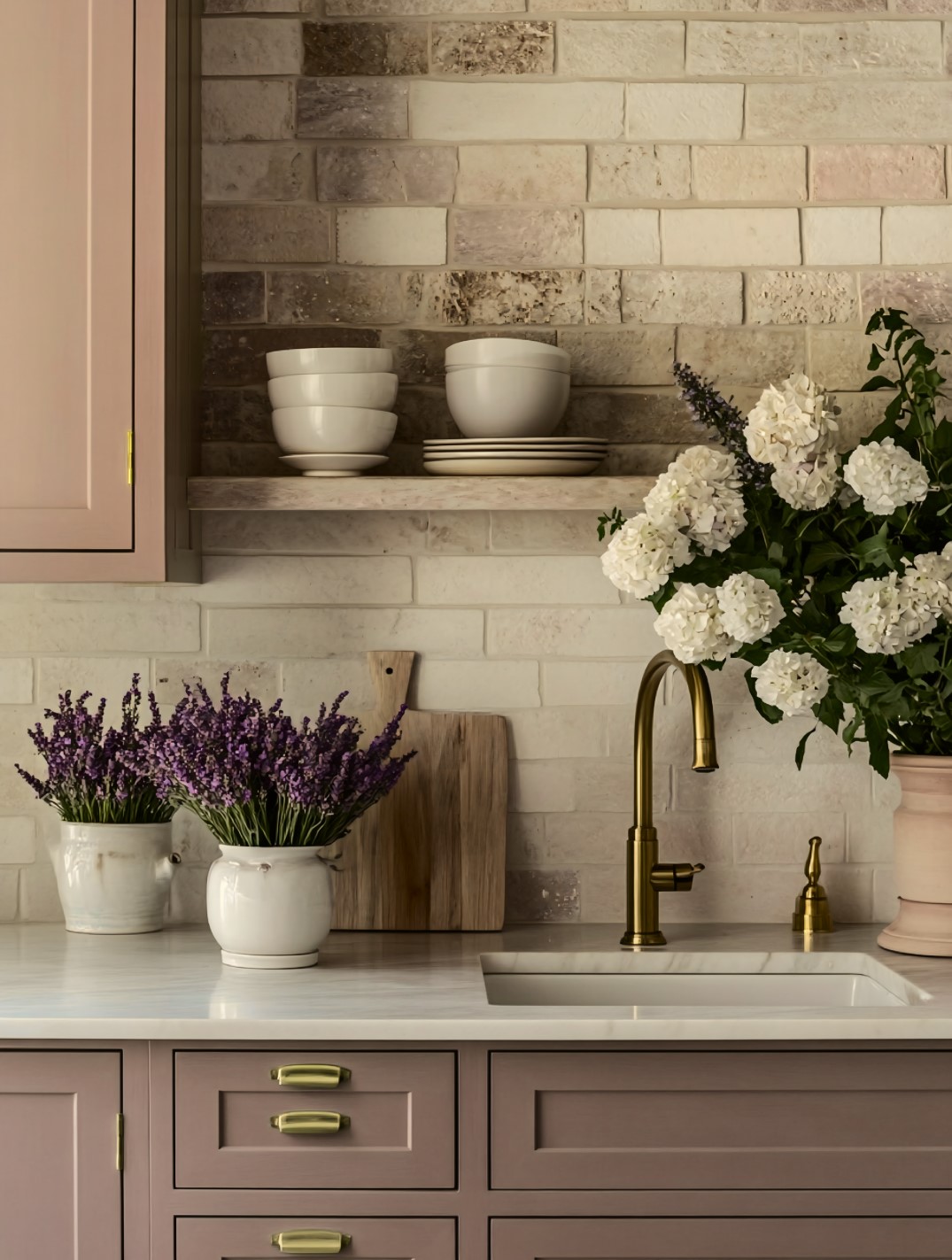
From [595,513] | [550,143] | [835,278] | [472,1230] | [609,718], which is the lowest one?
[472,1230]

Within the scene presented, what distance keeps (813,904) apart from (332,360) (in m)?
1.12

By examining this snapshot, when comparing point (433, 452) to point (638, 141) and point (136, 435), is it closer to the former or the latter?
point (136, 435)

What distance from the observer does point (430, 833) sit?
2223mm

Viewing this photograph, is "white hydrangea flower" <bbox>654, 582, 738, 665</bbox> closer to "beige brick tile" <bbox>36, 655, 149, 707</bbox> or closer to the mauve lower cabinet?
the mauve lower cabinet

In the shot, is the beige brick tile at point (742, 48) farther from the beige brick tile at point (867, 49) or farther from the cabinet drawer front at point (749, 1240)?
the cabinet drawer front at point (749, 1240)

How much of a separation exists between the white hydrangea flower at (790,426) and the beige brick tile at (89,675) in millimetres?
1063

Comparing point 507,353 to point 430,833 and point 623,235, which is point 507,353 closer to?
point 623,235

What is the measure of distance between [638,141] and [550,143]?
5.7 inches

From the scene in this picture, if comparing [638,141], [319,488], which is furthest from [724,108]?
[319,488]

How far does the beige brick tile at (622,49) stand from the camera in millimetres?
2279

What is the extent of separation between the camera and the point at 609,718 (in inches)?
89.5

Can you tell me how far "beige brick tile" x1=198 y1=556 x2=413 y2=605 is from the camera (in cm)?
228

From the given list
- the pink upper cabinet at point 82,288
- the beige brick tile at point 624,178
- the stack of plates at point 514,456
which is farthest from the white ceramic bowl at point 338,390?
the beige brick tile at point 624,178

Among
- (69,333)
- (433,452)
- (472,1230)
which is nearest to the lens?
(472,1230)
